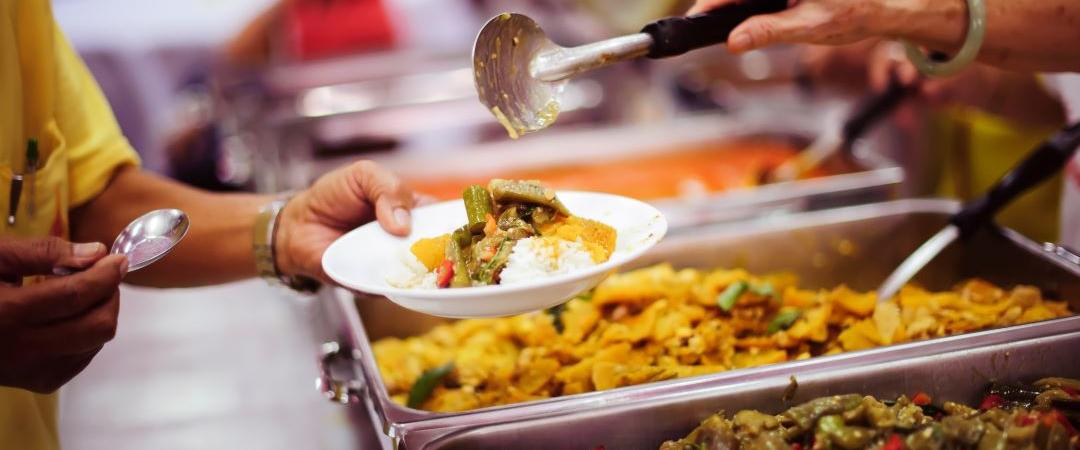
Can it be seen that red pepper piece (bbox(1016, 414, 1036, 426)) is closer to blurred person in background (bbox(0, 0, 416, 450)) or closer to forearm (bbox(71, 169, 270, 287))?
blurred person in background (bbox(0, 0, 416, 450))

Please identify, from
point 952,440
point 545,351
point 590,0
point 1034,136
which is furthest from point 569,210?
point 1034,136

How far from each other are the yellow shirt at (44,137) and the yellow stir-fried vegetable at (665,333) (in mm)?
715

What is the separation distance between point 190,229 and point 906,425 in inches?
59.5

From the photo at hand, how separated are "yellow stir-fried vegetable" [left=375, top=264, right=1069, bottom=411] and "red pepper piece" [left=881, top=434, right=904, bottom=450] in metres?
0.45

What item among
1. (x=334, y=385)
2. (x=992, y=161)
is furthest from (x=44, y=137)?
(x=992, y=161)

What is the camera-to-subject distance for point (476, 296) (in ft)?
4.47

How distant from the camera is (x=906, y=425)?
1.39 meters

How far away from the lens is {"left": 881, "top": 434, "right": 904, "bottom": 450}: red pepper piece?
4.40 feet

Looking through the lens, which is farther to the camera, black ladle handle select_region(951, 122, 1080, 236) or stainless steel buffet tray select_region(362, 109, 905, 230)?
stainless steel buffet tray select_region(362, 109, 905, 230)

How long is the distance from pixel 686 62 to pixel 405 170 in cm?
192

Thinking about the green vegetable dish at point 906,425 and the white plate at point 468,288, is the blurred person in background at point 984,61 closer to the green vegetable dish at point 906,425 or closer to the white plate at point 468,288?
the white plate at point 468,288

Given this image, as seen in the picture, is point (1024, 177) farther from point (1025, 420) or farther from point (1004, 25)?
point (1025, 420)

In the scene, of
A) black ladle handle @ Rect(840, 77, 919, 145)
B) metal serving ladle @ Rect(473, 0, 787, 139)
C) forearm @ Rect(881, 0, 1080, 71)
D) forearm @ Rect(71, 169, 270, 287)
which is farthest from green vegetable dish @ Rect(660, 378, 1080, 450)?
black ladle handle @ Rect(840, 77, 919, 145)

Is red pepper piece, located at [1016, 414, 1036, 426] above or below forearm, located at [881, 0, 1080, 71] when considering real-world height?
below
